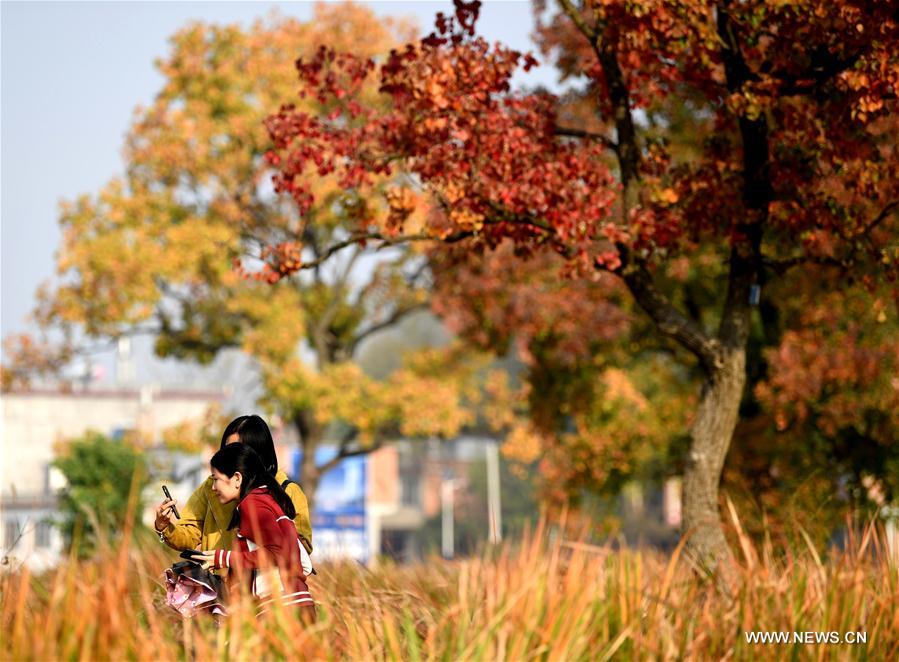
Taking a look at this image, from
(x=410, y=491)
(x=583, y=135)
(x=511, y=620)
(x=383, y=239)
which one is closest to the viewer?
(x=511, y=620)

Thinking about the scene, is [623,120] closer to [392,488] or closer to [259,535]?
[259,535]

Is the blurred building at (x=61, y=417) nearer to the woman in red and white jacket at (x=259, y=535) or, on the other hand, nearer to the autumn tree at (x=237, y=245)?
the autumn tree at (x=237, y=245)

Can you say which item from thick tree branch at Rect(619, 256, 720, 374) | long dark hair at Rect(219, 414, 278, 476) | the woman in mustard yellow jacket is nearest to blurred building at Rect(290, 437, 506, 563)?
thick tree branch at Rect(619, 256, 720, 374)

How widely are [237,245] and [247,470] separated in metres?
21.0

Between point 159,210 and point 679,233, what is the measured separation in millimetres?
20141

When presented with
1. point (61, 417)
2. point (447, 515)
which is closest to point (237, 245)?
point (61, 417)

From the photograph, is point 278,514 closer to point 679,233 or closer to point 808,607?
point 808,607

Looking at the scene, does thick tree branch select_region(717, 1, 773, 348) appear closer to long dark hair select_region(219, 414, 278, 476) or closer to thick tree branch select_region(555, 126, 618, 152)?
thick tree branch select_region(555, 126, 618, 152)

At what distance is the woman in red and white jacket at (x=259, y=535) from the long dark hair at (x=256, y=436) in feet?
0.21

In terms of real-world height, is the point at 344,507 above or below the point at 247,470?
below

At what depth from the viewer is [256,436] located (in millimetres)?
5980

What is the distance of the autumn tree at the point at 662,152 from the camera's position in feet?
29.3

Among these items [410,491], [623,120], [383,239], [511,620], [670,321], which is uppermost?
[623,120]

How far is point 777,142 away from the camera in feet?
32.6
